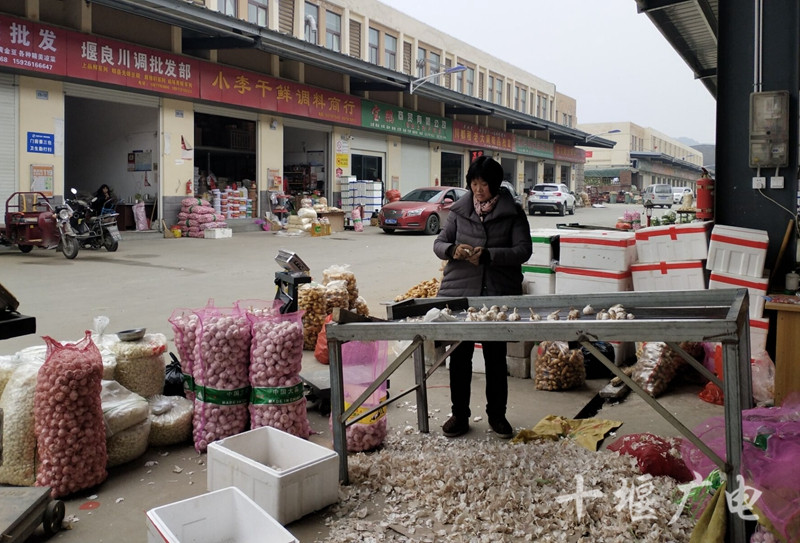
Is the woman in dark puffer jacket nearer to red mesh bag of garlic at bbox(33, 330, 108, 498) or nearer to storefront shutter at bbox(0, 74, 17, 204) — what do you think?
red mesh bag of garlic at bbox(33, 330, 108, 498)

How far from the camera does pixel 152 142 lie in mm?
16688

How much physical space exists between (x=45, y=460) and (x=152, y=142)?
14981 mm

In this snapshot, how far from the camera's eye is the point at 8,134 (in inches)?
513

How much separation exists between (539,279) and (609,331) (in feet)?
12.1

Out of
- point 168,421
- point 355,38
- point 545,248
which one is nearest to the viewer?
point 168,421

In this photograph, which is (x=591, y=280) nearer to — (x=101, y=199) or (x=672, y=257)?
(x=672, y=257)

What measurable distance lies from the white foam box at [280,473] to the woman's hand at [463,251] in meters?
1.55

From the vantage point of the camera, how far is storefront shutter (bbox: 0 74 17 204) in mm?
12930

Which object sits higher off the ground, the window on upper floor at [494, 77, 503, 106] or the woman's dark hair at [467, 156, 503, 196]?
the window on upper floor at [494, 77, 503, 106]

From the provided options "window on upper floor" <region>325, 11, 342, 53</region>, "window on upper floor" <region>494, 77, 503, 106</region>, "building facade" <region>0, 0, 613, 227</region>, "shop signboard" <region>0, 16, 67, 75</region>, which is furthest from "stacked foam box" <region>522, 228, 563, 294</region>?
"window on upper floor" <region>494, 77, 503, 106</region>

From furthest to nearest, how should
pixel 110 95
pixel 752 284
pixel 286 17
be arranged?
pixel 286 17
pixel 110 95
pixel 752 284

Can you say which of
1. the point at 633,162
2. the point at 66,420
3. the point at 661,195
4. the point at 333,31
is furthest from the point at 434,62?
the point at 633,162

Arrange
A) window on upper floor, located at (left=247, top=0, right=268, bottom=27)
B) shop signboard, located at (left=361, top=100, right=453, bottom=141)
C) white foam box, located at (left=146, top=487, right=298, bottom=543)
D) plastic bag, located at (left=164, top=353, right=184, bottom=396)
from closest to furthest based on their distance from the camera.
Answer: white foam box, located at (left=146, top=487, right=298, bottom=543) < plastic bag, located at (left=164, top=353, right=184, bottom=396) < window on upper floor, located at (left=247, top=0, right=268, bottom=27) < shop signboard, located at (left=361, top=100, right=453, bottom=141)

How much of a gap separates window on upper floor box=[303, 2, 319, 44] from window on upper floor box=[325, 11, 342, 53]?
1.95 feet
